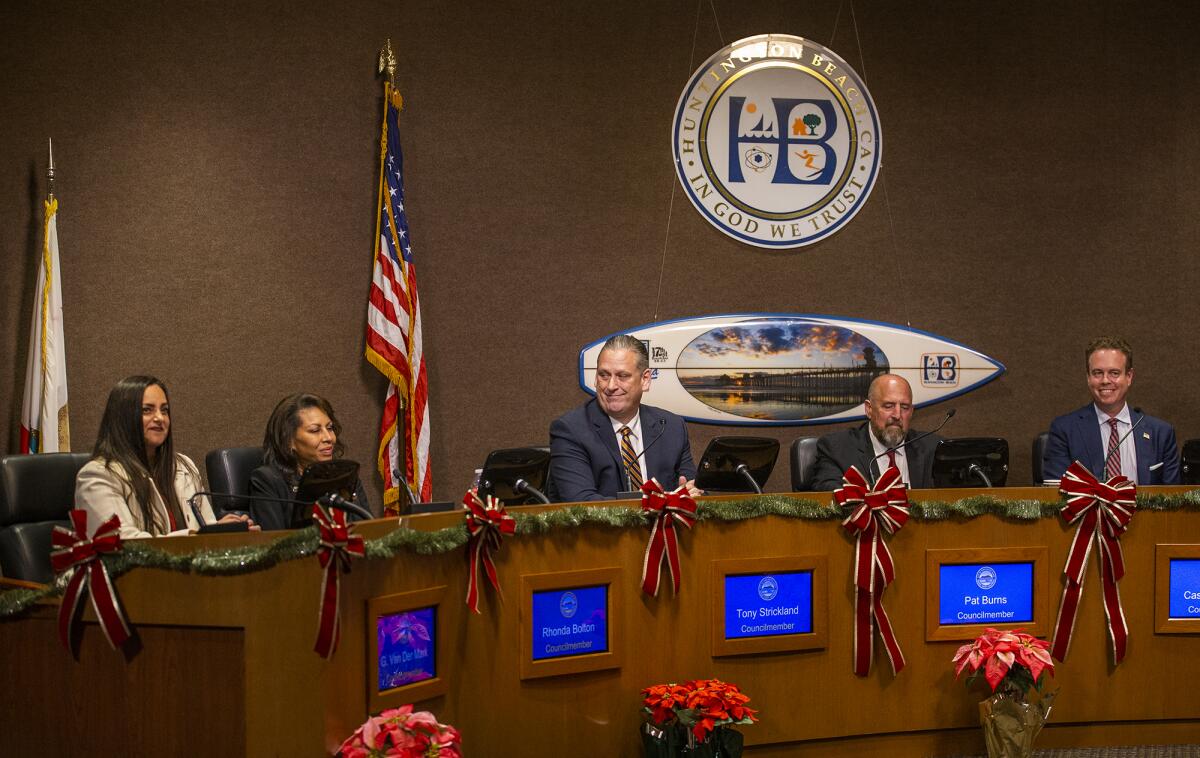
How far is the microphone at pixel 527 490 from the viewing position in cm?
315

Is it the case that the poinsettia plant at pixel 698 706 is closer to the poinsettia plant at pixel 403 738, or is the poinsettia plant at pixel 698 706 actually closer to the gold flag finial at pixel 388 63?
the poinsettia plant at pixel 403 738

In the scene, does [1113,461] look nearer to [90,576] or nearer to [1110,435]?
[1110,435]

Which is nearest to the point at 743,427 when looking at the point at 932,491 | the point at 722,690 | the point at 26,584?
the point at 932,491

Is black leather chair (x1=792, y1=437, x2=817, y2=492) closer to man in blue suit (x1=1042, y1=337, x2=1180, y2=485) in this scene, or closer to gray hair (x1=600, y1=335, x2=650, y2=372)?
gray hair (x1=600, y1=335, x2=650, y2=372)

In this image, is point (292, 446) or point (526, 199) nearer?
point (292, 446)

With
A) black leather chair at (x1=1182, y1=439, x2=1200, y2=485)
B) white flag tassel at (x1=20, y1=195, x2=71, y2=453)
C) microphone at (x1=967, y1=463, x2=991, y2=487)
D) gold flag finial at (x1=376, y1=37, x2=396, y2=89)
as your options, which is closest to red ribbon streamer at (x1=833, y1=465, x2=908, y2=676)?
microphone at (x1=967, y1=463, x2=991, y2=487)

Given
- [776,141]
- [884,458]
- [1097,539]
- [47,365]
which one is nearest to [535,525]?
[884,458]

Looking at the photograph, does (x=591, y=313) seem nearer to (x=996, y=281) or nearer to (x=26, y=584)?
(x=996, y=281)

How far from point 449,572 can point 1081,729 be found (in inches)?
84.5

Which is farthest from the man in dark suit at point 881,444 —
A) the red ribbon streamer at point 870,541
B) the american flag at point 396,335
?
the american flag at point 396,335

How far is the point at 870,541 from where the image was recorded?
3361 mm

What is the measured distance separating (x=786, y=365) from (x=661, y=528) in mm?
2521

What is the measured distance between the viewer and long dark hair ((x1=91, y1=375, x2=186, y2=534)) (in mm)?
3244

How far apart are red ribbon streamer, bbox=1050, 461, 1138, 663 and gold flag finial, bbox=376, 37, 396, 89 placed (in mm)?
3286
